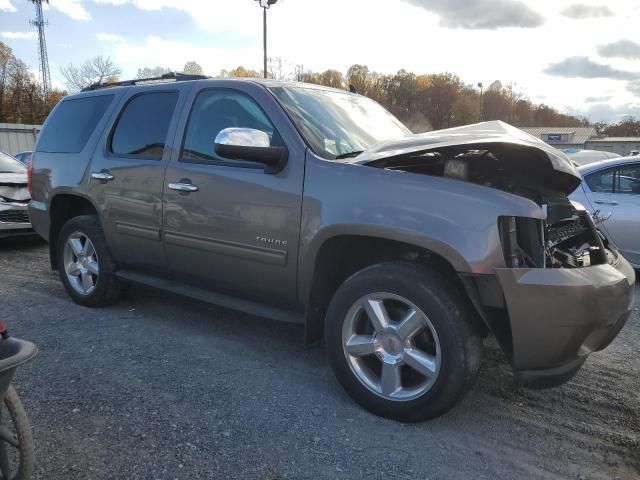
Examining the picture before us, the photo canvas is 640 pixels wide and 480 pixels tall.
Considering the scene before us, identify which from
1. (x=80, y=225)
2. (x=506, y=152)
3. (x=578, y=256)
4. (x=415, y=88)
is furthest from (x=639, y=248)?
(x=415, y=88)

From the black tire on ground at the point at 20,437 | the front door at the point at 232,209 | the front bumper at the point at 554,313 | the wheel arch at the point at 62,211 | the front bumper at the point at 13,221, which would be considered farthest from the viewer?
the front bumper at the point at 13,221

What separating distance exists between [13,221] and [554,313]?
7244mm

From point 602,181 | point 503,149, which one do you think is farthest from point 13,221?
point 602,181

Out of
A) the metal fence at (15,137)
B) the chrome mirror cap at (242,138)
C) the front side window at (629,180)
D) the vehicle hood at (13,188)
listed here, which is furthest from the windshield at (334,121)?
the metal fence at (15,137)

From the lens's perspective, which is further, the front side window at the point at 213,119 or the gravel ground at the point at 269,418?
the front side window at the point at 213,119

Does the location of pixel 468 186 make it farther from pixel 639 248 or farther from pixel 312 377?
pixel 639 248

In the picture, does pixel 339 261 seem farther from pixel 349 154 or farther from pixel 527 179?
pixel 527 179

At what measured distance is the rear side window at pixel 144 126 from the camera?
4.11 m

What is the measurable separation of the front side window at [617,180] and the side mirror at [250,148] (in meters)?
4.61

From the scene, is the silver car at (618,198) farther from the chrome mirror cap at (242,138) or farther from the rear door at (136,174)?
the rear door at (136,174)

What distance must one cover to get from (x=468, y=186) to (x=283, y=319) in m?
1.41

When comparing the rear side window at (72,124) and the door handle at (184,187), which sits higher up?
the rear side window at (72,124)

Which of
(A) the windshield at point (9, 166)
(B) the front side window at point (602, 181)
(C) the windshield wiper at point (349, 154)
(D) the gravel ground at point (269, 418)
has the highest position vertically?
(C) the windshield wiper at point (349, 154)

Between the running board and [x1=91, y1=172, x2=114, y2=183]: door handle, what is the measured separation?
2.60 ft
